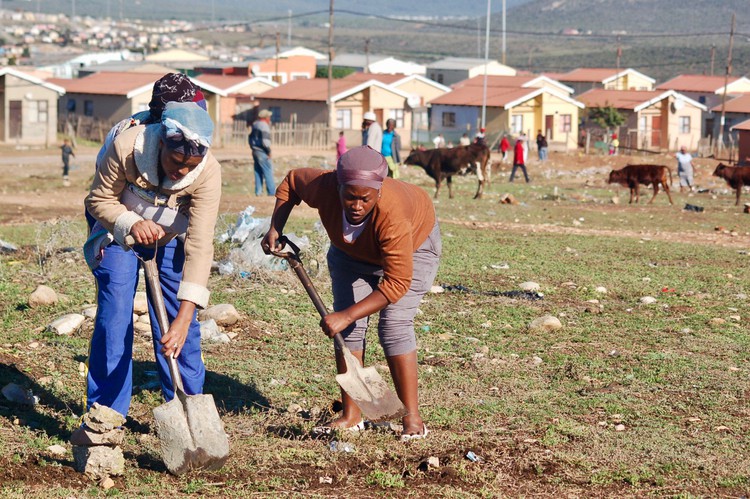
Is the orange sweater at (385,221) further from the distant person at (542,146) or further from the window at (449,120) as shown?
the window at (449,120)

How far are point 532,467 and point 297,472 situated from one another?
1.06 meters

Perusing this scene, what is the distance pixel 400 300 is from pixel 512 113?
45.5 m

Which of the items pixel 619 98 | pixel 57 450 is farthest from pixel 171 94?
pixel 619 98

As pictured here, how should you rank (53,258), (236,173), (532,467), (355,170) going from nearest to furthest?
1. (355,170)
2. (532,467)
3. (53,258)
4. (236,173)

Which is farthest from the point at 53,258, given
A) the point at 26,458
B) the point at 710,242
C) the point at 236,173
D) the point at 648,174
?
the point at 236,173

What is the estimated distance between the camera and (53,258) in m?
9.50

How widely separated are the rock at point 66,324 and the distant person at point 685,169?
2077cm

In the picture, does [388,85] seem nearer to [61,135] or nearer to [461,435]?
[61,135]

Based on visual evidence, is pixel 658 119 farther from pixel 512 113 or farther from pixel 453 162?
pixel 453 162

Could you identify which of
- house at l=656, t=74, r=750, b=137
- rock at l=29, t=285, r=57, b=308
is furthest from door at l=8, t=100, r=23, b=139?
rock at l=29, t=285, r=57, b=308

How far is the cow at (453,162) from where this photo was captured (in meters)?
21.0

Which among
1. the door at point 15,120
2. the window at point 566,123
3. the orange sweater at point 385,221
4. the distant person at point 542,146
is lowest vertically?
the orange sweater at point 385,221

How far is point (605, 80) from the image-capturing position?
75000 mm

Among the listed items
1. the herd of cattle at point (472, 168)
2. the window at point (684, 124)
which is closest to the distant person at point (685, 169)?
the herd of cattle at point (472, 168)
